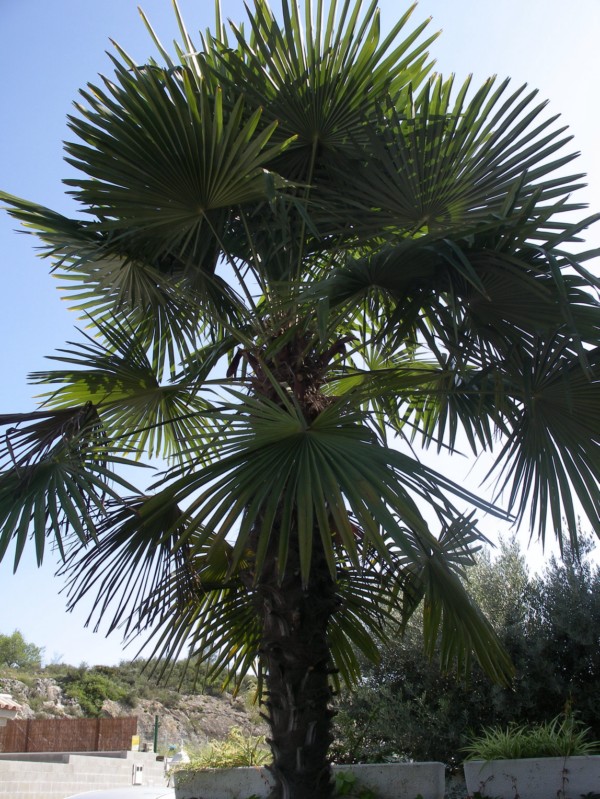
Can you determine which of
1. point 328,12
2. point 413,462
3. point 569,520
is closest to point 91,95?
point 328,12

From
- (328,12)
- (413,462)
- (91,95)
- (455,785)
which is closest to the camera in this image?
(413,462)

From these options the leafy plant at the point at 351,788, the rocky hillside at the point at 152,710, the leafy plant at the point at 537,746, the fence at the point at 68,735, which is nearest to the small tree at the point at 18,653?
the rocky hillside at the point at 152,710

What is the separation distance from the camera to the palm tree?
3605 millimetres

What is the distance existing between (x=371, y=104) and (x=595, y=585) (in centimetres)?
591

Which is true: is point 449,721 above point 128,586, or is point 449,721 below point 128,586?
below

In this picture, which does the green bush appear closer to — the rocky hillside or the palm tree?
the rocky hillside

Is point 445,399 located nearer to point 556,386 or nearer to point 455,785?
point 556,386

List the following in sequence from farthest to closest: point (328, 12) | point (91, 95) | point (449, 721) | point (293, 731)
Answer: point (449, 721)
point (328, 12)
point (91, 95)
point (293, 731)

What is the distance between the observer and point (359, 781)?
221 inches

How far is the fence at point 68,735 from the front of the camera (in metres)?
21.4

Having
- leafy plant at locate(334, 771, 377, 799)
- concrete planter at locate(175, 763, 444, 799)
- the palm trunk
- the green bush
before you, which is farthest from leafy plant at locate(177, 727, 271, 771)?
the green bush

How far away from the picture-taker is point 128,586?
432 centimetres

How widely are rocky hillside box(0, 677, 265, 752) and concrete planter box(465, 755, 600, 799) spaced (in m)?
26.3

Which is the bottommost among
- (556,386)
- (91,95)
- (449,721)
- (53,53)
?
(449,721)
